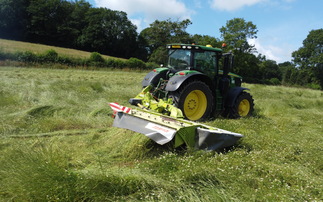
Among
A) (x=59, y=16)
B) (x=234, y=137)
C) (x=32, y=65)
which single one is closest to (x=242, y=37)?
(x=32, y=65)

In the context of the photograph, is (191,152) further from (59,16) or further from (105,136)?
(59,16)

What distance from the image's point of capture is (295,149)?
13.0ft

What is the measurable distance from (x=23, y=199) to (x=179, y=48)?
481 centimetres

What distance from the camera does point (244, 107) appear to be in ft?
22.7

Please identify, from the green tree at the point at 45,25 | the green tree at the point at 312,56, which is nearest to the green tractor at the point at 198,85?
the green tree at the point at 312,56

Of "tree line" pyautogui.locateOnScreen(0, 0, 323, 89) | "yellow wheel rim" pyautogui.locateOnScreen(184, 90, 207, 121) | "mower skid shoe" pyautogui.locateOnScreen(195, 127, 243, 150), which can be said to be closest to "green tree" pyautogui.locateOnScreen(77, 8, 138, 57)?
"tree line" pyautogui.locateOnScreen(0, 0, 323, 89)

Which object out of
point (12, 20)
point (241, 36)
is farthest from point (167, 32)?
point (12, 20)

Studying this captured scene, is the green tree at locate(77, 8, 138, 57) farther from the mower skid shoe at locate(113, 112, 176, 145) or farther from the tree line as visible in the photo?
the mower skid shoe at locate(113, 112, 176, 145)

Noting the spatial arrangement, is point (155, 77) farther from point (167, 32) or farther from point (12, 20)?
point (12, 20)

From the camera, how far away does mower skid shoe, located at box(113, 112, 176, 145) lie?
3402 mm

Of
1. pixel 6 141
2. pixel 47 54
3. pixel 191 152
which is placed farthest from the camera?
pixel 47 54

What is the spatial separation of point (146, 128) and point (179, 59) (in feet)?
9.69

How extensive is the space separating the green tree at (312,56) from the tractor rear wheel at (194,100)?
4431 centimetres

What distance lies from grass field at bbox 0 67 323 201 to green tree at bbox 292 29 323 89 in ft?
144
